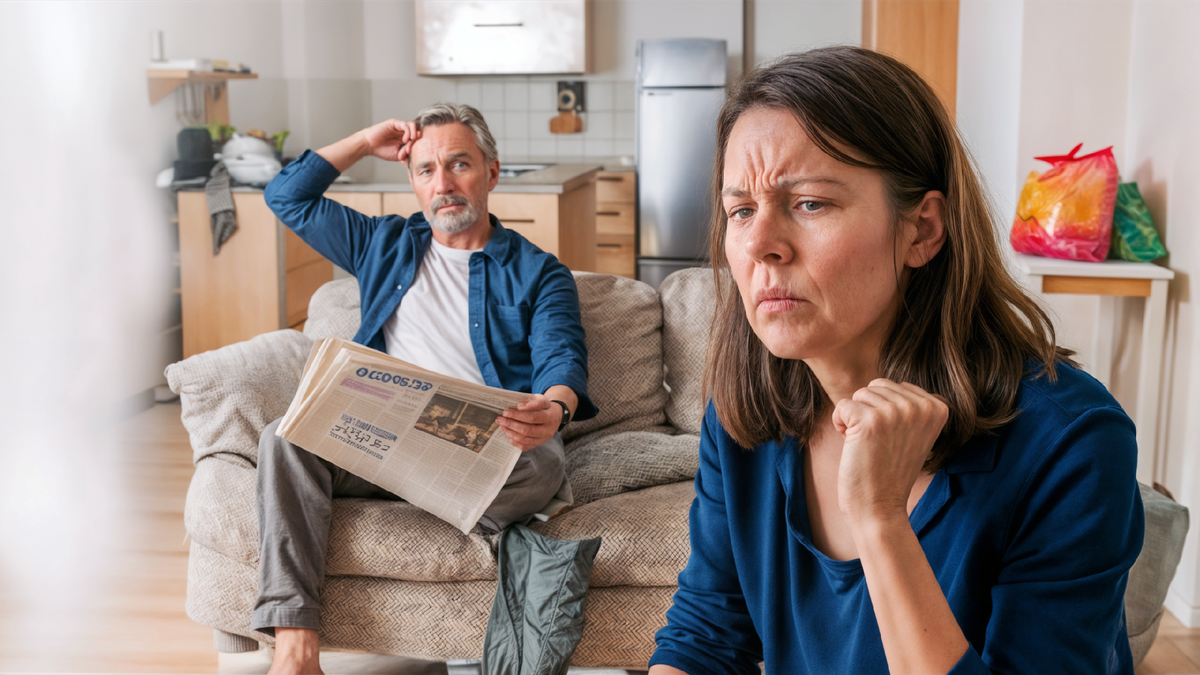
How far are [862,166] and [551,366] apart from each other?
1280mm

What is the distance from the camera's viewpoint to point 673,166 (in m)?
5.61

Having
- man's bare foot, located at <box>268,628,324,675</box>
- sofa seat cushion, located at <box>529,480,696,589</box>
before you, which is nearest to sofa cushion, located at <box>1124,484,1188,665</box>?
sofa seat cushion, located at <box>529,480,696,589</box>

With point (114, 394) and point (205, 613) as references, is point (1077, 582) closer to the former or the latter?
point (205, 613)

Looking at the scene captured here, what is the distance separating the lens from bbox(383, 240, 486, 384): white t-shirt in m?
2.11

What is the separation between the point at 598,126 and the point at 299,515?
Answer: 474 centimetres

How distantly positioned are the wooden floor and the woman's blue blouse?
1.46 m

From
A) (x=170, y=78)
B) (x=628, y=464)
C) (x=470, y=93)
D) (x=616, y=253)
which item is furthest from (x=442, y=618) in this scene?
(x=470, y=93)

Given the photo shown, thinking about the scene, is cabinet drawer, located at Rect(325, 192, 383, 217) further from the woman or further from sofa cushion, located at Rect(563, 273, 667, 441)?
the woman

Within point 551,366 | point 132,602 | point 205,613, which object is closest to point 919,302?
point 551,366

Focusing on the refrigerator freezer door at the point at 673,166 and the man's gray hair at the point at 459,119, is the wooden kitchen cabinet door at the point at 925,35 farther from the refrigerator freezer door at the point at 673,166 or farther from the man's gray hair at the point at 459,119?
the man's gray hair at the point at 459,119

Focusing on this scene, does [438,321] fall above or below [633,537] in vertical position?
above

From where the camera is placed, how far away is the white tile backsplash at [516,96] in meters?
6.10

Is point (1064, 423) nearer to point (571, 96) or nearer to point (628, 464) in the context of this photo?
point (628, 464)

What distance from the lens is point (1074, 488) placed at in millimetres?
700
